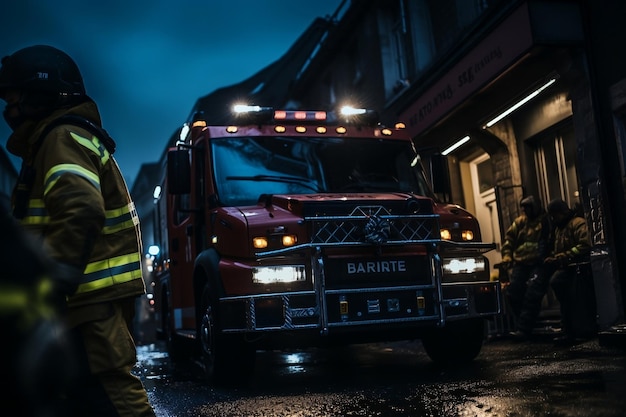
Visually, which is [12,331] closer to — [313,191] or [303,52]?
[313,191]

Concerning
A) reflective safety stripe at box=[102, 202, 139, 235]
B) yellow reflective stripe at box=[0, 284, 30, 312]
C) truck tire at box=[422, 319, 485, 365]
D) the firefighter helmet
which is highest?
the firefighter helmet

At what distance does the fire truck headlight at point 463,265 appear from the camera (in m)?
6.67

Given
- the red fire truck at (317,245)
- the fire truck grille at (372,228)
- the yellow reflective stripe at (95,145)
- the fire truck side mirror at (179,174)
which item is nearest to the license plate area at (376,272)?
the red fire truck at (317,245)

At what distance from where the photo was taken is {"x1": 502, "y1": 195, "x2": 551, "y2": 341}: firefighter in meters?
8.95

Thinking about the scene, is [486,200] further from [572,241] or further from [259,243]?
[259,243]

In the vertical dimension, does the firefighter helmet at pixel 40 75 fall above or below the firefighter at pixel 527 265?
above

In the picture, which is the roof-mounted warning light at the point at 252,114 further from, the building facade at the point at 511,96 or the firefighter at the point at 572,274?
the firefighter at the point at 572,274

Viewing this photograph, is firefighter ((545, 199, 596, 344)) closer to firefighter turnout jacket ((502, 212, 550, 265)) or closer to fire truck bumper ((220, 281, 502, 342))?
firefighter turnout jacket ((502, 212, 550, 265))

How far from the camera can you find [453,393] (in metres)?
5.24

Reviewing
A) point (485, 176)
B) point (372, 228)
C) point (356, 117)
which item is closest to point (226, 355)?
point (372, 228)

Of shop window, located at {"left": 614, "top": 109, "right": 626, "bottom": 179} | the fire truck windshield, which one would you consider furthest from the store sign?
the fire truck windshield

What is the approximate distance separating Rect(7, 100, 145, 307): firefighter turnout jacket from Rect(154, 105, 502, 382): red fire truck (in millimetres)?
3047

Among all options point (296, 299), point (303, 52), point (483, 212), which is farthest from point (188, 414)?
point (303, 52)

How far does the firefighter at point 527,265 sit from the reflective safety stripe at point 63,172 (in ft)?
23.3
